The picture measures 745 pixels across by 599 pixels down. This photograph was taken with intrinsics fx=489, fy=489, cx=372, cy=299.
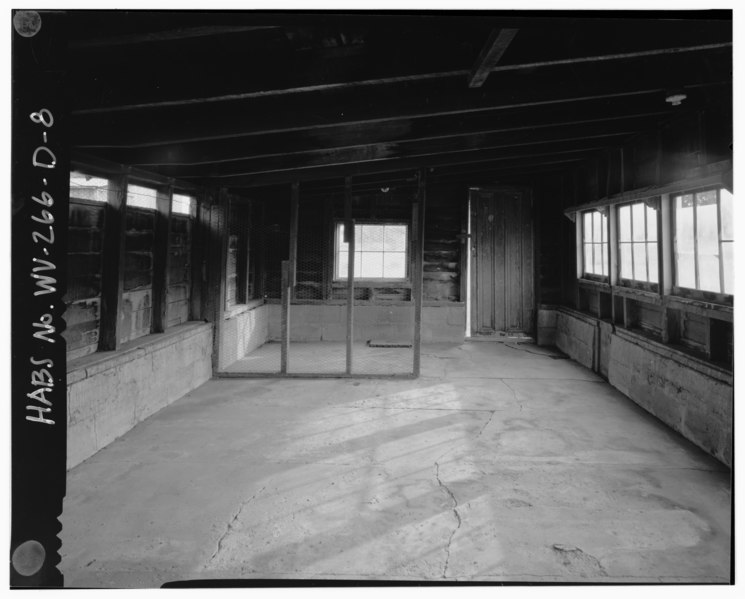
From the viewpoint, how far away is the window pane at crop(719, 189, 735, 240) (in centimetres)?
389

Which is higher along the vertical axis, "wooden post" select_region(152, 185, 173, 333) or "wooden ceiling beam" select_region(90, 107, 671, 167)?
"wooden ceiling beam" select_region(90, 107, 671, 167)

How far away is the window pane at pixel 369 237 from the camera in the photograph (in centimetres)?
871

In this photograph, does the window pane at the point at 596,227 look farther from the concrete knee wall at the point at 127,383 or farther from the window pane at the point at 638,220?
the concrete knee wall at the point at 127,383

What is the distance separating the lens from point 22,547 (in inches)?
82.7

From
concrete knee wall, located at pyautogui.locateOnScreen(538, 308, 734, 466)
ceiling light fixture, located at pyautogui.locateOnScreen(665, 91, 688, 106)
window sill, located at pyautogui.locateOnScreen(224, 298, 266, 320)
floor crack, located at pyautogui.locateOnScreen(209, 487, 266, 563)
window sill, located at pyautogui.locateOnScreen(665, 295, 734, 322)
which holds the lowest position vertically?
floor crack, located at pyautogui.locateOnScreen(209, 487, 266, 563)

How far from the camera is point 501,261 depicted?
8.73 m

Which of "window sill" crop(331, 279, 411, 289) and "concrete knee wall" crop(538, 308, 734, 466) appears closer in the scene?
"concrete knee wall" crop(538, 308, 734, 466)

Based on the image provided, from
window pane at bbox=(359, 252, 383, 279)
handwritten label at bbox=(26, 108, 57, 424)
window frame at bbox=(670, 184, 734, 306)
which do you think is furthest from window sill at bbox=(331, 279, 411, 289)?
handwritten label at bbox=(26, 108, 57, 424)

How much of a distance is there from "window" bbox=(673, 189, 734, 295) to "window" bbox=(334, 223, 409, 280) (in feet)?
15.5

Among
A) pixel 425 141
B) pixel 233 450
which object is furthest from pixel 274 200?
pixel 233 450

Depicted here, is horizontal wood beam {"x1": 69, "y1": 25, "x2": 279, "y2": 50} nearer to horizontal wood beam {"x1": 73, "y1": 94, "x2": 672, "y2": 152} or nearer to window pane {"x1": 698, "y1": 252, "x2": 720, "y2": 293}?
horizontal wood beam {"x1": 73, "y1": 94, "x2": 672, "y2": 152}

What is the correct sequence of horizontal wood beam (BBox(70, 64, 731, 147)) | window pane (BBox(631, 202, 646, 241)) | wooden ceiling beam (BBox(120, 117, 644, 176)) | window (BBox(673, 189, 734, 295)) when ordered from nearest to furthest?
horizontal wood beam (BBox(70, 64, 731, 147)) → window (BBox(673, 189, 734, 295)) → wooden ceiling beam (BBox(120, 117, 644, 176)) → window pane (BBox(631, 202, 646, 241))

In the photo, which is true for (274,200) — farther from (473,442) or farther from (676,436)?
(676,436)

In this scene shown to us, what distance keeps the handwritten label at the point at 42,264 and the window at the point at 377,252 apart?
21.9 ft
